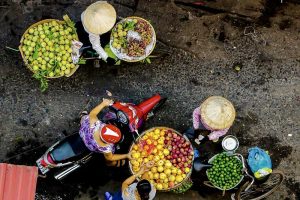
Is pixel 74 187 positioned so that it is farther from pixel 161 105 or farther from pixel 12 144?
pixel 161 105

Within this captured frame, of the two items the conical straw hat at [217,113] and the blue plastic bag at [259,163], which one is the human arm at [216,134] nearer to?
the conical straw hat at [217,113]

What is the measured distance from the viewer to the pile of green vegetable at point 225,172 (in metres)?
7.01

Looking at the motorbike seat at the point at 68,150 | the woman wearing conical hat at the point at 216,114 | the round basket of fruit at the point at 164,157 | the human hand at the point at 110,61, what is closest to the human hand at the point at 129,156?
the round basket of fruit at the point at 164,157

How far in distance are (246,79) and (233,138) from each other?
3.01 ft

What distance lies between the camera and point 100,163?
7.54m

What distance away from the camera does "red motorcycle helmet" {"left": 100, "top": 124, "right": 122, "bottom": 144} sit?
6.32m

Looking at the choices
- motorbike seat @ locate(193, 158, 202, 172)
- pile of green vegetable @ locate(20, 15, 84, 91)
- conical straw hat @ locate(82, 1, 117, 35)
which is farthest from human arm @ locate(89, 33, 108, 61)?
motorbike seat @ locate(193, 158, 202, 172)

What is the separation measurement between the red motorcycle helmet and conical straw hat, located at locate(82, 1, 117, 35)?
120 cm

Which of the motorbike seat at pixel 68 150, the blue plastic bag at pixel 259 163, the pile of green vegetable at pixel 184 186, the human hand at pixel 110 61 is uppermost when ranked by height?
the human hand at pixel 110 61

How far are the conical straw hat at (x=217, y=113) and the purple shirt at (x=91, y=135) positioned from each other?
1.14 m

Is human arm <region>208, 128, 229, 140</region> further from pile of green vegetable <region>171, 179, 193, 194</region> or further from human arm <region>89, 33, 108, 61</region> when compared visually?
human arm <region>89, 33, 108, 61</region>

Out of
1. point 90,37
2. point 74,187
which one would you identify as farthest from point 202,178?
point 90,37

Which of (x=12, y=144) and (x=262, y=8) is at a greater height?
(x=262, y=8)

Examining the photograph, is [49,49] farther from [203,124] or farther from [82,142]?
[203,124]
